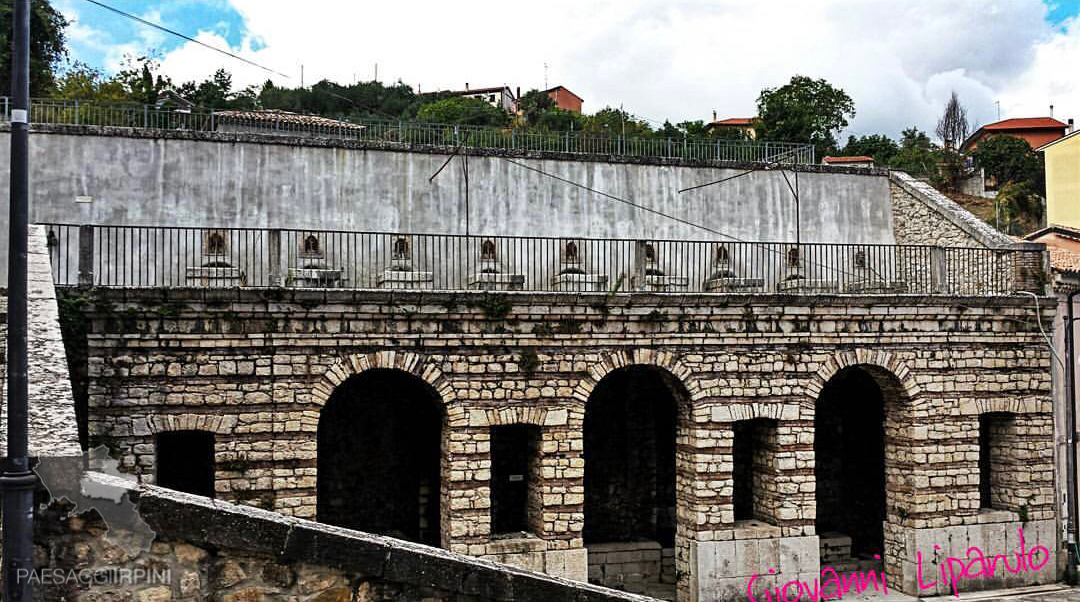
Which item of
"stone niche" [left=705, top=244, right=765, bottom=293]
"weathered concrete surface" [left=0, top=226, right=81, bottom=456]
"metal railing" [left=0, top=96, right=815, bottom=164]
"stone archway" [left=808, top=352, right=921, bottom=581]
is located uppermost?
"metal railing" [left=0, top=96, right=815, bottom=164]

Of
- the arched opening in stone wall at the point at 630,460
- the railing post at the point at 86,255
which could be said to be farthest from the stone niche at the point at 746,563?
the railing post at the point at 86,255

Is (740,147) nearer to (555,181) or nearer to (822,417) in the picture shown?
(555,181)

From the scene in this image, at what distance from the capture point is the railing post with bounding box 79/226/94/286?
13461 millimetres

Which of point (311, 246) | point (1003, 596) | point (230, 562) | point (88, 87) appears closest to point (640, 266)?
point (311, 246)

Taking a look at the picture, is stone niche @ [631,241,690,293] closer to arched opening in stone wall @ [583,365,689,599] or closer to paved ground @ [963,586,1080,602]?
arched opening in stone wall @ [583,365,689,599]

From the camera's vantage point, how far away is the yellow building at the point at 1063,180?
33812 millimetres

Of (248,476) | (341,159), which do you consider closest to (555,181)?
(341,159)

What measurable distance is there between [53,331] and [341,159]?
33.7 ft

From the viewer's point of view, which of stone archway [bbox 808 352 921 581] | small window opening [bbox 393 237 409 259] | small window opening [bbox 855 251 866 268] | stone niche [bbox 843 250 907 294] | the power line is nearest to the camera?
small window opening [bbox 393 237 409 259]

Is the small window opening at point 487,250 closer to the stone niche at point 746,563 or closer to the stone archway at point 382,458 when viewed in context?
the stone archway at point 382,458

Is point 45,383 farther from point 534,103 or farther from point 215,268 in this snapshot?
point 534,103

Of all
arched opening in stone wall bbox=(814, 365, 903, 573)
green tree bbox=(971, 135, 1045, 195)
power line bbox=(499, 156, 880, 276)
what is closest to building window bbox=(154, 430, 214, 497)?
power line bbox=(499, 156, 880, 276)

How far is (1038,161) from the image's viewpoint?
54.6 metres

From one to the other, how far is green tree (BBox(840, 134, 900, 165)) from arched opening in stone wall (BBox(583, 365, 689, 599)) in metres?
38.5
